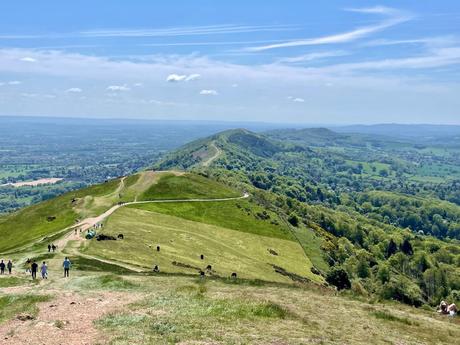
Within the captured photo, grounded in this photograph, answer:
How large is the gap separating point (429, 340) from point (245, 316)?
16126 mm

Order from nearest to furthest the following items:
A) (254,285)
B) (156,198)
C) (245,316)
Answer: (245,316)
(254,285)
(156,198)

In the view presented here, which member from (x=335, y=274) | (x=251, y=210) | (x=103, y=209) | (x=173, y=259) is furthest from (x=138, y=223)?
(x=251, y=210)

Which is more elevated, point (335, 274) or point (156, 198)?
point (156, 198)

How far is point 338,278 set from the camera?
422ft

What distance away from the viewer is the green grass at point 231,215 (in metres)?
151

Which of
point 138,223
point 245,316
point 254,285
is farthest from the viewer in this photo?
point 138,223

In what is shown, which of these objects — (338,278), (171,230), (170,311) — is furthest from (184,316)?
(338,278)

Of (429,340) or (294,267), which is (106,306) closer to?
(429,340)

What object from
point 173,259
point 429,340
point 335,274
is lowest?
point 335,274

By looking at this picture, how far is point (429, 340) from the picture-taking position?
132 feet

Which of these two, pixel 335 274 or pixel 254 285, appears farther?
pixel 335 274

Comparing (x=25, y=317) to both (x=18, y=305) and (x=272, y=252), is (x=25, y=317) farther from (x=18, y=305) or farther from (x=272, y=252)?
(x=272, y=252)

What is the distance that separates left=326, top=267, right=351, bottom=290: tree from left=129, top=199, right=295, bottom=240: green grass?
99.7ft

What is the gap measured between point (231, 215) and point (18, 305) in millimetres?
122274
